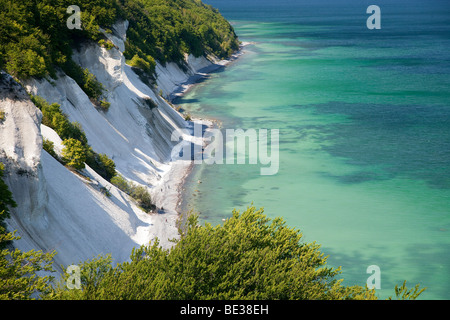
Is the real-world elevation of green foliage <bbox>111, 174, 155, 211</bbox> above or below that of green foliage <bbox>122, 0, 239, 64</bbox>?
below

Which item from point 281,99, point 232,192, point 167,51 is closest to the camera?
point 232,192

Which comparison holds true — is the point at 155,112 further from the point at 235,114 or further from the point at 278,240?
the point at 278,240

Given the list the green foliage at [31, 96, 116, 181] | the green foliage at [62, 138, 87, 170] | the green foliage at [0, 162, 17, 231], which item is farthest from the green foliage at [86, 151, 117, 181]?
the green foliage at [0, 162, 17, 231]

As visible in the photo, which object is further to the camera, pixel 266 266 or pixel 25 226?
pixel 25 226

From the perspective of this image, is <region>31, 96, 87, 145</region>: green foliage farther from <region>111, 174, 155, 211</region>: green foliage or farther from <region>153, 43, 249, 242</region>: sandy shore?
<region>153, 43, 249, 242</region>: sandy shore

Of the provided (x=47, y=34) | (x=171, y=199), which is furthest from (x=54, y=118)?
(x=171, y=199)

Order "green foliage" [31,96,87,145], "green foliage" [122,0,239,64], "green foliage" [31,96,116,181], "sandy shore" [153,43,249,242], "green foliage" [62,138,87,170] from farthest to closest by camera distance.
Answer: "green foliage" [122,0,239,64] → "green foliage" [31,96,116,181] → "green foliage" [31,96,87,145] → "sandy shore" [153,43,249,242] → "green foliage" [62,138,87,170]
